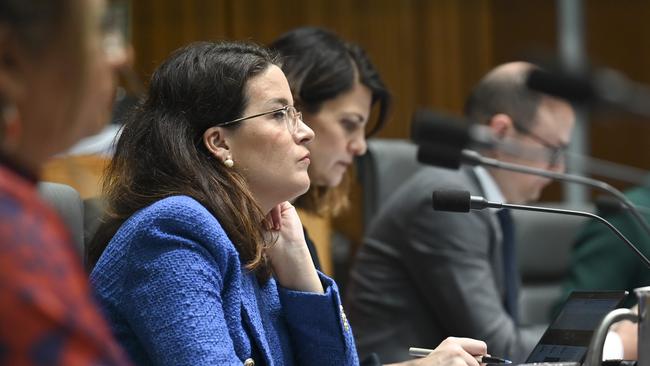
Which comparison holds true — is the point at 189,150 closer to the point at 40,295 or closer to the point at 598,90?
the point at 598,90

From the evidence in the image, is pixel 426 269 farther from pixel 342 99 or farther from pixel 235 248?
pixel 235 248

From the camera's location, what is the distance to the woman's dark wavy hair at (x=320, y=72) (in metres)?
2.56

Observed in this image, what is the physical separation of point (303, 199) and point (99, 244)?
836mm

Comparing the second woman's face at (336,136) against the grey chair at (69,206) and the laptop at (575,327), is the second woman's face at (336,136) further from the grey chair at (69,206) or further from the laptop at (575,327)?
the laptop at (575,327)

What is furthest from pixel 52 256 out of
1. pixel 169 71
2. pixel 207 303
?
pixel 169 71

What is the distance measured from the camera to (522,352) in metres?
2.48

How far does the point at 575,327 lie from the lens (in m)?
1.62

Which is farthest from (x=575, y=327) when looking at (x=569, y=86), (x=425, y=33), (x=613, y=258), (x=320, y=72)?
(x=425, y=33)

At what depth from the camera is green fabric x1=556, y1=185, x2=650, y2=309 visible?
2.90 metres

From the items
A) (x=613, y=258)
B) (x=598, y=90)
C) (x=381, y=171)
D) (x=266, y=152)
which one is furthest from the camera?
(x=381, y=171)

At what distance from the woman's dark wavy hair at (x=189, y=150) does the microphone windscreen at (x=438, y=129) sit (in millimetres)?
356

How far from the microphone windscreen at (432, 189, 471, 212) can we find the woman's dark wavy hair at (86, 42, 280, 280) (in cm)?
31

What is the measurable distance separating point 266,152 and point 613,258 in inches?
57.1

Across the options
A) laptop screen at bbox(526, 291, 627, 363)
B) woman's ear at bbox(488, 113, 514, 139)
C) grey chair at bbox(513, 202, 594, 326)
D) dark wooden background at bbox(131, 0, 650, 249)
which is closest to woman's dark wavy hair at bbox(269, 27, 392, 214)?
woman's ear at bbox(488, 113, 514, 139)
